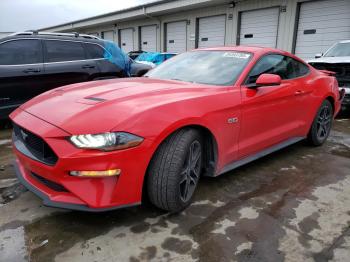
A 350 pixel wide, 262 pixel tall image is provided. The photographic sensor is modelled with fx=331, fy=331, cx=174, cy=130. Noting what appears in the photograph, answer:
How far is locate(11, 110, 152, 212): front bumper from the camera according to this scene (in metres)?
2.27

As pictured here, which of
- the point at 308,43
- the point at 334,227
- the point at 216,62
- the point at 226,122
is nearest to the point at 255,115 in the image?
the point at 226,122

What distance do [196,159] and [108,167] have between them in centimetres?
94

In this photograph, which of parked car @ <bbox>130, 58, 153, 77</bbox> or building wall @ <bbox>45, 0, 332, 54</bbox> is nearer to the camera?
parked car @ <bbox>130, 58, 153, 77</bbox>

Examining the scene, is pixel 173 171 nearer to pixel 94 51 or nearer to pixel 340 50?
pixel 94 51

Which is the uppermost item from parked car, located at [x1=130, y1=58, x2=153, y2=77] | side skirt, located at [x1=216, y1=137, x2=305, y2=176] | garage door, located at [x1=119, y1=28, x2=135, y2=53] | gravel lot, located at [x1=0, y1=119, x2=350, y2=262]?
garage door, located at [x1=119, y1=28, x2=135, y2=53]

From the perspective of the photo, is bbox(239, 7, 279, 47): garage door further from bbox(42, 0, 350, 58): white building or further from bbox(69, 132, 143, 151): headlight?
bbox(69, 132, 143, 151): headlight

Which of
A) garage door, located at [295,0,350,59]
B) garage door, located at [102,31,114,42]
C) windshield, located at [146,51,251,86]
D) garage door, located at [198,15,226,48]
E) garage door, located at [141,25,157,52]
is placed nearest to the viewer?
windshield, located at [146,51,251,86]

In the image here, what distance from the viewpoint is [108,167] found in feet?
7.50

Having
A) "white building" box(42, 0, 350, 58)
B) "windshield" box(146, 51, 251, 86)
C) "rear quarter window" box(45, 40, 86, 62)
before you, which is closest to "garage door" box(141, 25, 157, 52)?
"white building" box(42, 0, 350, 58)

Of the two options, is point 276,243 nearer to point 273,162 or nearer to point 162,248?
point 162,248

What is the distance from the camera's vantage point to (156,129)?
2.48 meters

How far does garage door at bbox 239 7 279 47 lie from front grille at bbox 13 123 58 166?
42.4ft

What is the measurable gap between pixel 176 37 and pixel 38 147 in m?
17.4

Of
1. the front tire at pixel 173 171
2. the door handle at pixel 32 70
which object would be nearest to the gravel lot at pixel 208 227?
the front tire at pixel 173 171
